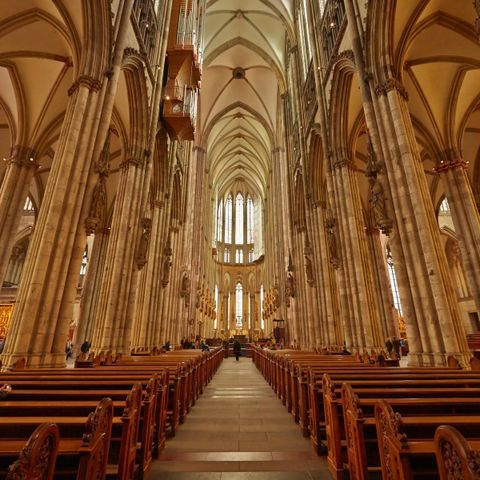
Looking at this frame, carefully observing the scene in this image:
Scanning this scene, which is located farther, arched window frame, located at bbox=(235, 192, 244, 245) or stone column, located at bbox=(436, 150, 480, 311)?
arched window frame, located at bbox=(235, 192, 244, 245)

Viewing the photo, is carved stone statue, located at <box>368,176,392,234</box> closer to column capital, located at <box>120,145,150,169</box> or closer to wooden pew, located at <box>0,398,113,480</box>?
wooden pew, located at <box>0,398,113,480</box>

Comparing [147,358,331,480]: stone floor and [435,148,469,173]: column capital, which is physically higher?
[435,148,469,173]: column capital

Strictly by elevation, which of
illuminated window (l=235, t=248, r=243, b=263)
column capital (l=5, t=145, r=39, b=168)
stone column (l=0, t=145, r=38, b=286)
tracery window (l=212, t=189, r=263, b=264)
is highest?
tracery window (l=212, t=189, r=263, b=264)

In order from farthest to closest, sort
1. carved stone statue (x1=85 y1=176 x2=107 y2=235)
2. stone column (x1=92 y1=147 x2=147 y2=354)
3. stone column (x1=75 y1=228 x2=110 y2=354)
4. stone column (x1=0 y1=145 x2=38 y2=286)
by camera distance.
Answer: stone column (x1=75 y1=228 x2=110 y2=354) → stone column (x1=0 y1=145 x2=38 y2=286) → stone column (x1=92 y1=147 x2=147 y2=354) → carved stone statue (x1=85 y1=176 x2=107 y2=235)

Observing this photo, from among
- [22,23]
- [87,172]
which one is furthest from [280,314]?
[22,23]

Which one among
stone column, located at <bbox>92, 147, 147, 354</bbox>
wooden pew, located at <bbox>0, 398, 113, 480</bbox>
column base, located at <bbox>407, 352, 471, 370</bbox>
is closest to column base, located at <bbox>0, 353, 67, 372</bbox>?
stone column, located at <bbox>92, 147, 147, 354</bbox>

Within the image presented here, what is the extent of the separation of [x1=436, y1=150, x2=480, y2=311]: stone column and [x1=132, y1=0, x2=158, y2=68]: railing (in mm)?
12507

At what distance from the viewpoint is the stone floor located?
2947mm

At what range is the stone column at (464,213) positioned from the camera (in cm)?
1048

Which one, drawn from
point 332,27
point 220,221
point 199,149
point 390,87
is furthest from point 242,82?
point 390,87

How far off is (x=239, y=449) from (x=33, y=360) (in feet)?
14.6

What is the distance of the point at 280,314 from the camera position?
80.2 ft

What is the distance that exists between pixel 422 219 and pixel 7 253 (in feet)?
44.0

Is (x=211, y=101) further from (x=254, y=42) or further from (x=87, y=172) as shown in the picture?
(x=87, y=172)
